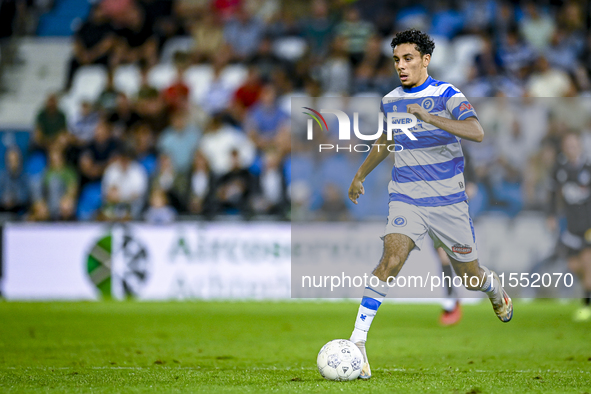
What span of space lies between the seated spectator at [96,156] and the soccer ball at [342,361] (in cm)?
973

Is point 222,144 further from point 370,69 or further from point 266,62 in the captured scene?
point 370,69

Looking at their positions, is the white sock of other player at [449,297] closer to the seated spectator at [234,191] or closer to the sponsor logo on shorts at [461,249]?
the sponsor logo on shorts at [461,249]

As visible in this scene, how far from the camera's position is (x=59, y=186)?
13664mm

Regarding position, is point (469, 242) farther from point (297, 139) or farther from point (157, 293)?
point (157, 293)

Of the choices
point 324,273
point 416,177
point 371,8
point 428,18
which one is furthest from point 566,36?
point 416,177

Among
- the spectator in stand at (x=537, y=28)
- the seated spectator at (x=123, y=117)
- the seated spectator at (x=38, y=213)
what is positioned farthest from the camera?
the spectator in stand at (x=537, y=28)

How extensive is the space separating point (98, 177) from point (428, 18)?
7883mm

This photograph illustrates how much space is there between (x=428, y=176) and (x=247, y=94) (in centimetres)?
996

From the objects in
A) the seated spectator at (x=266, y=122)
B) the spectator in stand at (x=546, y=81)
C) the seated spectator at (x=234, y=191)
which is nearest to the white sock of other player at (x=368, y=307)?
the seated spectator at (x=234, y=191)

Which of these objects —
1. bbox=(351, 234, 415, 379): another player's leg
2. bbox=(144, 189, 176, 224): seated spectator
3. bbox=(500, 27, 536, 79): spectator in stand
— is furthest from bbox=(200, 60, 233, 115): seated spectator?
bbox=(351, 234, 415, 379): another player's leg

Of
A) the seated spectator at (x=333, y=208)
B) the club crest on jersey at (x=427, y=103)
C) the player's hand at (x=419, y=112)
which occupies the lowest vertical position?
the seated spectator at (x=333, y=208)

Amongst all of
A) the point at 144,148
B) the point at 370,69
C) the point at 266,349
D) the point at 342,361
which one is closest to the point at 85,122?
the point at 144,148

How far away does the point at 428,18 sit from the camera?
660 inches

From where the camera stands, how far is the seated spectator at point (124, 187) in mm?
13086
